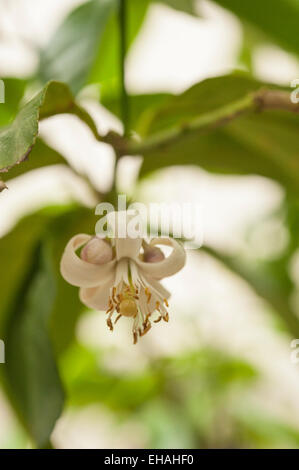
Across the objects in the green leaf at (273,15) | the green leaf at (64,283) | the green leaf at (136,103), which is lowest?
the green leaf at (64,283)

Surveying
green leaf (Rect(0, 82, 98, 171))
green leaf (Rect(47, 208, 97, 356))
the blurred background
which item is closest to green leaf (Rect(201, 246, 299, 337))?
the blurred background

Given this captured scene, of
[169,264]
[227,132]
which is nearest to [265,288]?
[227,132]

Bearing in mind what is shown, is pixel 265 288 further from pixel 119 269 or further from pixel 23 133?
pixel 23 133

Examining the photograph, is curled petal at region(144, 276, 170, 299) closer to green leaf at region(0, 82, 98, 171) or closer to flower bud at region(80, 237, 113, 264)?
flower bud at region(80, 237, 113, 264)

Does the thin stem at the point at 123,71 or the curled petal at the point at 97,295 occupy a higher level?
the thin stem at the point at 123,71

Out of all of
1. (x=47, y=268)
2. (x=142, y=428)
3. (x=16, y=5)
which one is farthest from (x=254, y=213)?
(x=47, y=268)

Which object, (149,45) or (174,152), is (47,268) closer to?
(174,152)

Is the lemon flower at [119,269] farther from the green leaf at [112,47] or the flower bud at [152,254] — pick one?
the green leaf at [112,47]

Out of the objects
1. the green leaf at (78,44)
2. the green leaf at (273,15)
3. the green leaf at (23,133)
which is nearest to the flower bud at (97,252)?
the green leaf at (23,133)
